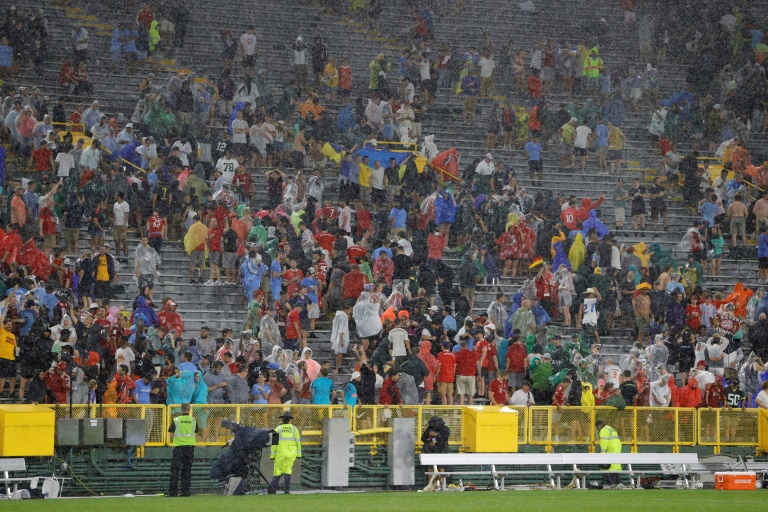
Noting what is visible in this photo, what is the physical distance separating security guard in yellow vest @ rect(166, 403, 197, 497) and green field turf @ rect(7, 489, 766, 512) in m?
0.45

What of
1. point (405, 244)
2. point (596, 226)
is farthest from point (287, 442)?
point (596, 226)

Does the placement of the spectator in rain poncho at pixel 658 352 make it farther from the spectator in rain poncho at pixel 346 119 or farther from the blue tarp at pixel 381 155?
the spectator in rain poncho at pixel 346 119

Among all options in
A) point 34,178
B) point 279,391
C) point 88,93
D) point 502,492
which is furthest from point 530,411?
point 88,93

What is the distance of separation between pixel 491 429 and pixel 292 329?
14.6 ft

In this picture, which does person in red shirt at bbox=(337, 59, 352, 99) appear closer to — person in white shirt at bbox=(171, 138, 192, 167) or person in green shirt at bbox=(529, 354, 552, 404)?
person in white shirt at bbox=(171, 138, 192, 167)

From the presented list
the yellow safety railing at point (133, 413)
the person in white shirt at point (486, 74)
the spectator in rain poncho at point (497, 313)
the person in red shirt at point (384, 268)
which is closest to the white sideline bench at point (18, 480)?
the yellow safety railing at point (133, 413)

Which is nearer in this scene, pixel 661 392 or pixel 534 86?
pixel 661 392

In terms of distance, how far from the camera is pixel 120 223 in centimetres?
2897

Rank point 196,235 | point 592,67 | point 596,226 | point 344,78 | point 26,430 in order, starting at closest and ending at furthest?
point 26,430 → point 196,235 → point 596,226 → point 344,78 → point 592,67

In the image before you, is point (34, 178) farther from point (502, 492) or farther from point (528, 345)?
point (502, 492)

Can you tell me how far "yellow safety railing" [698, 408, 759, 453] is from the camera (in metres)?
25.8

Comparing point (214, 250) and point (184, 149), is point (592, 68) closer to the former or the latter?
point (184, 149)

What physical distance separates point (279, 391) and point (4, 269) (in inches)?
240

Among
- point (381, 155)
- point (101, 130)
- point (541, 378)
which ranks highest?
point (101, 130)
